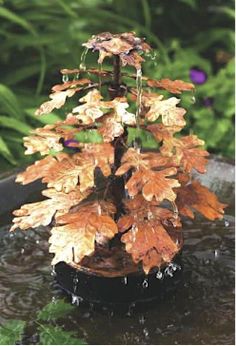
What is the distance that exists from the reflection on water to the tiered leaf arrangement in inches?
4.9

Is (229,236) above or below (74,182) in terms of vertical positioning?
below

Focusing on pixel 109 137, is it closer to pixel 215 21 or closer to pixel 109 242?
pixel 109 242

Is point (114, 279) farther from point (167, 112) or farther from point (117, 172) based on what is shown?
point (167, 112)

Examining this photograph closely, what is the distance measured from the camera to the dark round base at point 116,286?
4.99ft

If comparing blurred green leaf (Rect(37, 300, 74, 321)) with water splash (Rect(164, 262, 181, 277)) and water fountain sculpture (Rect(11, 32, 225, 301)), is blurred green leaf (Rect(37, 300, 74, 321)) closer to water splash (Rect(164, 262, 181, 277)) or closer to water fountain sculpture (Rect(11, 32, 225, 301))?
water fountain sculpture (Rect(11, 32, 225, 301))

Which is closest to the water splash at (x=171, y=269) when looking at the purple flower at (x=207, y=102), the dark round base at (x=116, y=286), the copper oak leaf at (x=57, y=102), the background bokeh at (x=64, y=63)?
the dark round base at (x=116, y=286)

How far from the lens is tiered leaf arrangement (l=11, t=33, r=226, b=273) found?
1424mm

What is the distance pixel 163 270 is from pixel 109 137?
343 millimetres

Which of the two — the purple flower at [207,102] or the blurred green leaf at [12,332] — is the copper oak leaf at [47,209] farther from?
the purple flower at [207,102]

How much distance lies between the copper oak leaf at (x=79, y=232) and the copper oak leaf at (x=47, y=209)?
0.9 inches

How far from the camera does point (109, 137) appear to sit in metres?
1.41

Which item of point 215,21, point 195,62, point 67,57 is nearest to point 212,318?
point 67,57

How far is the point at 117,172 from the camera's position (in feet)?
4.83

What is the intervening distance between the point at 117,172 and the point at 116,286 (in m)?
0.25
